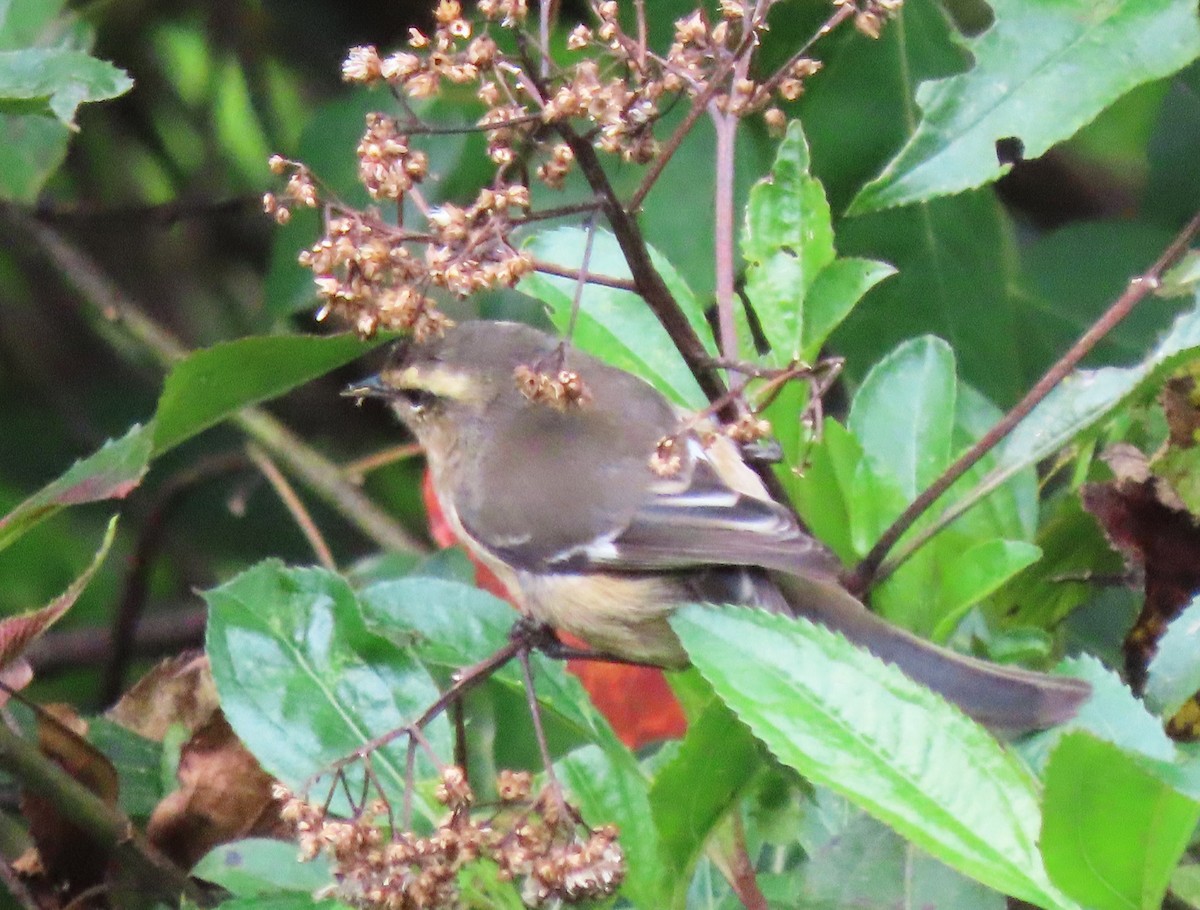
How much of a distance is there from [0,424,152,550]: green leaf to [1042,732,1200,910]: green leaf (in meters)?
1.02

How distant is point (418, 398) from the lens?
105 inches

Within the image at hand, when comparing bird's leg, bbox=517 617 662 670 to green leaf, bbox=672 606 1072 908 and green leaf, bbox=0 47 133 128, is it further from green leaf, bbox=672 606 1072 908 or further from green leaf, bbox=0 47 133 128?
green leaf, bbox=0 47 133 128

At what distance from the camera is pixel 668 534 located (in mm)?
2146

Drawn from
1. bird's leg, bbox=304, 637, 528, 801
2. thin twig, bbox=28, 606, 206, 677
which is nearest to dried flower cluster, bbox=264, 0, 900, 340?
bird's leg, bbox=304, 637, 528, 801

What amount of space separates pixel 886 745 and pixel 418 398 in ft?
4.77

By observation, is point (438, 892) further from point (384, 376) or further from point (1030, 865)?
point (384, 376)

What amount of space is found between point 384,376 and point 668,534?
74cm

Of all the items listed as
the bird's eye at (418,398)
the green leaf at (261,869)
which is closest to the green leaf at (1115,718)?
the green leaf at (261,869)

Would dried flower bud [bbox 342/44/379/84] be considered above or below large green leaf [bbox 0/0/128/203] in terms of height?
above

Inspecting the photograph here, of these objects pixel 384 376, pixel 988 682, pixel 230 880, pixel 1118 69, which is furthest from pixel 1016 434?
pixel 384 376

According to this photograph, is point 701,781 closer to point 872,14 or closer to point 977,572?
point 977,572

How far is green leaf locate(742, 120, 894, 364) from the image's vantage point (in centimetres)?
180

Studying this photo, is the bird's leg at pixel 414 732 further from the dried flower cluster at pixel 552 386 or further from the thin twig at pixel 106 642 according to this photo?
the thin twig at pixel 106 642

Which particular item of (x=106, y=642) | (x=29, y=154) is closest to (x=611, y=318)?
(x=29, y=154)
